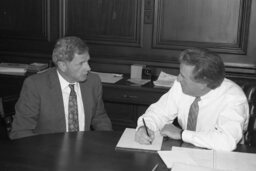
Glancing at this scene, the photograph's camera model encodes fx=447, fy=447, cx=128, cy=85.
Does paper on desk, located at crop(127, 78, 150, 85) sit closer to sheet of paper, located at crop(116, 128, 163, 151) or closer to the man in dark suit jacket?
the man in dark suit jacket

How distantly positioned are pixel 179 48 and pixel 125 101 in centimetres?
71

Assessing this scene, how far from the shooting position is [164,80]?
152 inches

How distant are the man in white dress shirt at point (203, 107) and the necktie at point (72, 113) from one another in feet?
1.63

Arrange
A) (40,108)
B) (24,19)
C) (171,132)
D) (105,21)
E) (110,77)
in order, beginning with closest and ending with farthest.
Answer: (171,132), (40,108), (110,77), (105,21), (24,19)

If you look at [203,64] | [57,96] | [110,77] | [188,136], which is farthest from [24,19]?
[188,136]

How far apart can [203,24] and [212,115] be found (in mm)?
1510

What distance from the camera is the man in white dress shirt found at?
7.41ft

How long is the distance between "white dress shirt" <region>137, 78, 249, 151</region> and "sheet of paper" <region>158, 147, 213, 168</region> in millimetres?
95

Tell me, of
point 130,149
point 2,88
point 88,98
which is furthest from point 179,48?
point 130,149

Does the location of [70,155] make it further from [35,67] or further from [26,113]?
[35,67]

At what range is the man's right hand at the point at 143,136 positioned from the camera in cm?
225

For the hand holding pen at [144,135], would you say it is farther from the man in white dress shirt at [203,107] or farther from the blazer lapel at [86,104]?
the blazer lapel at [86,104]

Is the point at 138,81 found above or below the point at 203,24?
below

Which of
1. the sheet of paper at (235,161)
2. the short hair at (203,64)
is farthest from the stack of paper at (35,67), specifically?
the sheet of paper at (235,161)
